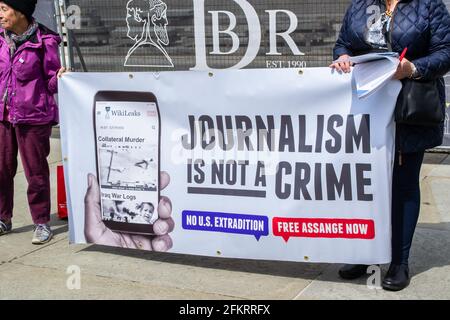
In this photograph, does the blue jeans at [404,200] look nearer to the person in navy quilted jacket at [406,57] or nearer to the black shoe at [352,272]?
the person in navy quilted jacket at [406,57]

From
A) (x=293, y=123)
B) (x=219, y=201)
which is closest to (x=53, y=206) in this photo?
(x=219, y=201)

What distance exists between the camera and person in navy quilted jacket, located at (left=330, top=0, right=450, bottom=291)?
373 cm

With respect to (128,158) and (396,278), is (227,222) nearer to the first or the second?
(128,158)

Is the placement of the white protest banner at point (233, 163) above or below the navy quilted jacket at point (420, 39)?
below

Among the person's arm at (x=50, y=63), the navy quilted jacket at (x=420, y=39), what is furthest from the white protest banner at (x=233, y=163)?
the person's arm at (x=50, y=63)

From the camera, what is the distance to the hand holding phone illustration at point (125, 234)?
441 cm

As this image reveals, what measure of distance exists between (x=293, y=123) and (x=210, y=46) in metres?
3.83

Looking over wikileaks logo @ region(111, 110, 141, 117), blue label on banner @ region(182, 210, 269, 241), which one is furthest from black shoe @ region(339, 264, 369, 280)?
wikileaks logo @ region(111, 110, 141, 117)

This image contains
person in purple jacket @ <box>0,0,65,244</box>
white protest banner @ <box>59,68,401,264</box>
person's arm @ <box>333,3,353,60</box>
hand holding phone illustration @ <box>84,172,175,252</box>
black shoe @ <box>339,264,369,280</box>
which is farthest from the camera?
person in purple jacket @ <box>0,0,65,244</box>

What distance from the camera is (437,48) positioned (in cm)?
377

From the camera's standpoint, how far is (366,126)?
3.87 m

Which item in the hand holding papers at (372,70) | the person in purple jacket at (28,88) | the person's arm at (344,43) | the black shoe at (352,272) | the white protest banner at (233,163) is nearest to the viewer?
the hand holding papers at (372,70)

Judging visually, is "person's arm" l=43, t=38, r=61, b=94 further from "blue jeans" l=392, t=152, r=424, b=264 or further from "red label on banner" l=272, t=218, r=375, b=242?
"blue jeans" l=392, t=152, r=424, b=264
